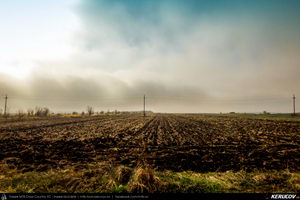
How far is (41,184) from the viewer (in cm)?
543

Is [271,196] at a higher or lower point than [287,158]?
higher

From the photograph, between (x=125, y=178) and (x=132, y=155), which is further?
(x=132, y=155)

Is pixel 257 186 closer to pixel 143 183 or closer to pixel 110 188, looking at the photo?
pixel 143 183

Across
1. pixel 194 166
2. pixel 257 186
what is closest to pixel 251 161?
pixel 194 166

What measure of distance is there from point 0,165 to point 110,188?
20.3ft

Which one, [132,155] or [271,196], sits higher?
[271,196]

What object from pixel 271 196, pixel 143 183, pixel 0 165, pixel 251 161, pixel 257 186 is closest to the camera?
pixel 271 196

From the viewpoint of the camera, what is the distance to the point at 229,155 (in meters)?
10.1

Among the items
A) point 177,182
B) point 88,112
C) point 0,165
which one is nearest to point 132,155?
point 177,182

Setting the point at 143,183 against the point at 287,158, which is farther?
the point at 287,158

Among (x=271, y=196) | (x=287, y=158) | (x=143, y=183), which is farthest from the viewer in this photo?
(x=287, y=158)

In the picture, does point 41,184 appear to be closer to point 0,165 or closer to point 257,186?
point 0,165

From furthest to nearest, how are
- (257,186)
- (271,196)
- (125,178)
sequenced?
(125,178), (257,186), (271,196)

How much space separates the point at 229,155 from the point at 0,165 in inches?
434
